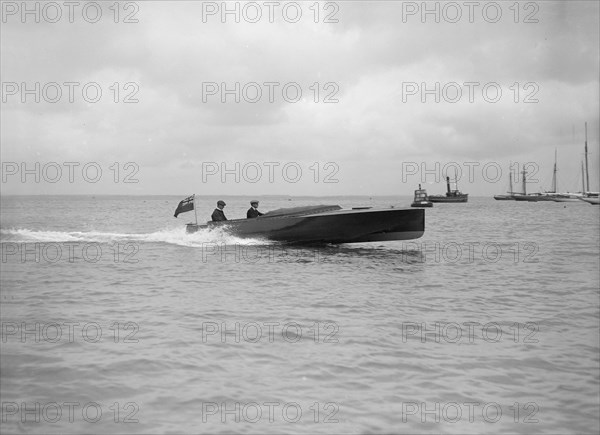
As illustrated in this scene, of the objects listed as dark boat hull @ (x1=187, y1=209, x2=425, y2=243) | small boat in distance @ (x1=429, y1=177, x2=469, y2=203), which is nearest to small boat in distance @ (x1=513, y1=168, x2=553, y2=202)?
small boat in distance @ (x1=429, y1=177, x2=469, y2=203)

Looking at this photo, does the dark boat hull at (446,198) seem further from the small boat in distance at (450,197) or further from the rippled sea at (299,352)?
the rippled sea at (299,352)

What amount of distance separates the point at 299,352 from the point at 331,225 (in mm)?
13305

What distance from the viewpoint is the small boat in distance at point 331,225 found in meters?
19.8

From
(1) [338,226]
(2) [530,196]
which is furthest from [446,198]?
(1) [338,226]

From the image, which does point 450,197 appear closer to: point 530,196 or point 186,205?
point 530,196

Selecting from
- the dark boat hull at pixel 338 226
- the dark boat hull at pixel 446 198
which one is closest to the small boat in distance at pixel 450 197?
the dark boat hull at pixel 446 198

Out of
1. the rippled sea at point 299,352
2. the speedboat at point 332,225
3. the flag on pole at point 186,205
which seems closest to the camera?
the rippled sea at point 299,352

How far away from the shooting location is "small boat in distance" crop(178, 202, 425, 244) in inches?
779

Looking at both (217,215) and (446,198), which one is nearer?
(217,215)

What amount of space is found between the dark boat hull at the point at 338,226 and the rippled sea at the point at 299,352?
4901 mm

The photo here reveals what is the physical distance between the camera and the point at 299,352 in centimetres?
686

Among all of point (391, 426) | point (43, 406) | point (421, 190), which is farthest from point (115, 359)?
point (421, 190)

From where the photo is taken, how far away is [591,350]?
282 inches

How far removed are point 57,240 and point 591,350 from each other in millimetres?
25426
